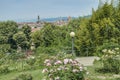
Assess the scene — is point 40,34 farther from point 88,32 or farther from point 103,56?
point 103,56

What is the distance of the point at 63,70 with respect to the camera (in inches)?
247

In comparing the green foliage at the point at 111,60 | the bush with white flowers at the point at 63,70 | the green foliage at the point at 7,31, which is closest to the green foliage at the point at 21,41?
the green foliage at the point at 7,31

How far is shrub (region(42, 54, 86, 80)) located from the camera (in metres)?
6.28

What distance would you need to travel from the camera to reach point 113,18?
61.3 feet

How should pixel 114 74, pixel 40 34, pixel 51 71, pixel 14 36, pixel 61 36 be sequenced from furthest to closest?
pixel 14 36 < pixel 40 34 < pixel 61 36 < pixel 114 74 < pixel 51 71

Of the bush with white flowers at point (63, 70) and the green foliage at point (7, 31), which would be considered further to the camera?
the green foliage at point (7, 31)

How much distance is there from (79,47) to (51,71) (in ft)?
41.6

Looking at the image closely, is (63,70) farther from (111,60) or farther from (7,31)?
(7,31)

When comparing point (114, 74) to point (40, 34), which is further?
point (40, 34)

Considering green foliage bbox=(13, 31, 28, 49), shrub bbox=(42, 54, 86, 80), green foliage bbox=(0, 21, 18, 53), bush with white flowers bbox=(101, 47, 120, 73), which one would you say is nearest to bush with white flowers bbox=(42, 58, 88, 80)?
shrub bbox=(42, 54, 86, 80)

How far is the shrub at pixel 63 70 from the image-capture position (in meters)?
6.28

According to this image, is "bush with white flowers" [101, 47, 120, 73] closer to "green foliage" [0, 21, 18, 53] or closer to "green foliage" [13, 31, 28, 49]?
"green foliage" [13, 31, 28, 49]

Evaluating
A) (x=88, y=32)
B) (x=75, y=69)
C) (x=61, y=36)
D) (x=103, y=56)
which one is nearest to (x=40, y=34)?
(x=61, y=36)

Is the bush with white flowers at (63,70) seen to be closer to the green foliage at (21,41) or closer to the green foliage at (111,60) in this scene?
the green foliage at (111,60)
